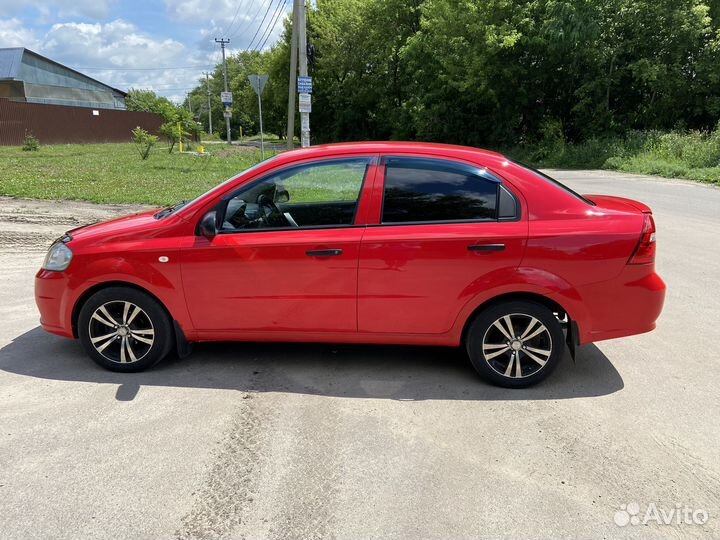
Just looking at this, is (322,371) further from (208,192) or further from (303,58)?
(303,58)

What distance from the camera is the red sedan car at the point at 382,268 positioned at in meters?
3.67

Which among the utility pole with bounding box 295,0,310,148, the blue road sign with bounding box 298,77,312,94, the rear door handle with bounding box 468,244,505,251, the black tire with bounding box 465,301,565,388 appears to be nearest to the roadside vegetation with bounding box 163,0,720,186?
the utility pole with bounding box 295,0,310,148

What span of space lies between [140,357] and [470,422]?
2464 mm

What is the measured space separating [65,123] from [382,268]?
3909 centimetres

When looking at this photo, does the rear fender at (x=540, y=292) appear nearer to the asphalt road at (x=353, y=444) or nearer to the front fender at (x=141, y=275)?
the asphalt road at (x=353, y=444)

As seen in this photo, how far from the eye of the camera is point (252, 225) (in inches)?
157

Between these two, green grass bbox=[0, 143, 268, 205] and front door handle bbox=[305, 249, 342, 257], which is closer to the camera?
front door handle bbox=[305, 249, 342, 257]

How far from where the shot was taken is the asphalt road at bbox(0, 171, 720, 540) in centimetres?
259

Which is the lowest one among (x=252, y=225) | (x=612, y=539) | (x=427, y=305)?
(x=612, y=539)

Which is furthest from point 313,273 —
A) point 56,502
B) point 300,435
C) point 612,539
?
point 612,539

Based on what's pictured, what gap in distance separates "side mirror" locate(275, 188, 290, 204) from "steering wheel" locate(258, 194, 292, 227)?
0.31 ft

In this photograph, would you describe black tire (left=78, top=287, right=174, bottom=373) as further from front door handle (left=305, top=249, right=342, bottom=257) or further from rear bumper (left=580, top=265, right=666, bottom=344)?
rear bumper (left=580, top=265, right=666, bottom=344)

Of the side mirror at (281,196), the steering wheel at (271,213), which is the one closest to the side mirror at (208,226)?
the steering wheel at (271,213)

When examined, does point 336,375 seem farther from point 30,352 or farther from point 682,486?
point 30,352
